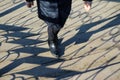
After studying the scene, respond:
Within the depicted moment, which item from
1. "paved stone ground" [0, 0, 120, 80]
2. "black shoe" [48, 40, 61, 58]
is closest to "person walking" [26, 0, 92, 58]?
"black shoe" [48, 40, 61, 58]

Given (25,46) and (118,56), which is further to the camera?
(25,46)

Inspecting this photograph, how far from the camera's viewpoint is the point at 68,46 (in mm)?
5145

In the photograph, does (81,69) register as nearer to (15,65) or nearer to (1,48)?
(15,65)

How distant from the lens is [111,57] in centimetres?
469

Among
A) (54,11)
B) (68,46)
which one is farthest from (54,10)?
(68,46)

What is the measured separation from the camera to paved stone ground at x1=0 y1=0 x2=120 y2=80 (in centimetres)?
446

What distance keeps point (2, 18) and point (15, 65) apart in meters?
1.98

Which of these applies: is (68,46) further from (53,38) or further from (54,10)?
(54,10)

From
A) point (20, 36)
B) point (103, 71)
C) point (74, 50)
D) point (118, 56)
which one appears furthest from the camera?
point (20, 36)

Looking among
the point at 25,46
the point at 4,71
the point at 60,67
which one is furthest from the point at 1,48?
the point at 60,67

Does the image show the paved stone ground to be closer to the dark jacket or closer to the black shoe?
the black shoe

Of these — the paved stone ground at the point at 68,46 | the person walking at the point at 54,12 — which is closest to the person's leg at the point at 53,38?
the person walking at the point at 54,12

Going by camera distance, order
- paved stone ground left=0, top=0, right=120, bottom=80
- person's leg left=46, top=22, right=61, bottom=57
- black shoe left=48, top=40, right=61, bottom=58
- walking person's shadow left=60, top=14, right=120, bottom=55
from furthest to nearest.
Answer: walking person's shadow left=60, top=14, right=120, bottom=55, black shoe left=48, top=40, right=61, bottom=58, person's leg left=46, top=22, right=61, bottom=57, paved stone ground left=0, top=0, right=120, bottom=80

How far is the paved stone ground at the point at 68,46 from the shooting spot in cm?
446
